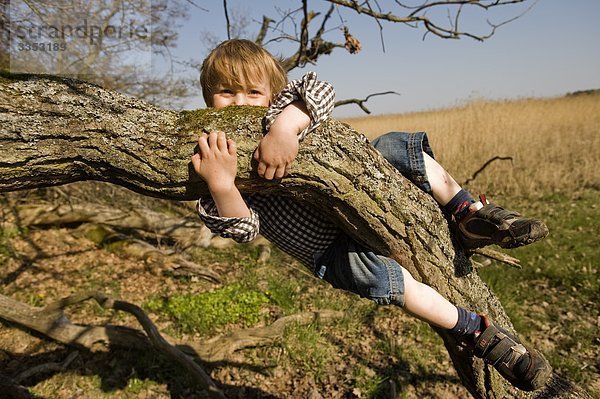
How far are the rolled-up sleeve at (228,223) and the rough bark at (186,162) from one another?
0.46 feet

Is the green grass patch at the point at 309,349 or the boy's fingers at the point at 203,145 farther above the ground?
the boy's fingers at the point at 203,145

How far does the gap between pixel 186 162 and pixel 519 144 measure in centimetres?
1043

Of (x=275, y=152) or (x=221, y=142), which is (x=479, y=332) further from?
(x=221, y=142)

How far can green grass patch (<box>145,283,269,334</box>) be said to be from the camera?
4.13 m

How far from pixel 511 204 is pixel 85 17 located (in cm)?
784

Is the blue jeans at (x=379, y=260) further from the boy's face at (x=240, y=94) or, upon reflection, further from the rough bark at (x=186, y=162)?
the boy's face at (x=240, y=94)

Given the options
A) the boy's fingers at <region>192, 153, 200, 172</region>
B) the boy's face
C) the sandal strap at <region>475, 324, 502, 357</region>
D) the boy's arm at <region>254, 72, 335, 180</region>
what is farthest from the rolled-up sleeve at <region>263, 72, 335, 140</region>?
the sandal strap at <region>475, 324, 502, 357</region>

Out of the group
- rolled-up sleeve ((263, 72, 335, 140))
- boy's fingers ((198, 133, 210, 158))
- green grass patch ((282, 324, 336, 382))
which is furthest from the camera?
green grass patch ((282, 324, 336, 382))

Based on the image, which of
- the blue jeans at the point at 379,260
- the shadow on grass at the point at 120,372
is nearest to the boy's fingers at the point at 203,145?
the blue jeans at the point at 379,260

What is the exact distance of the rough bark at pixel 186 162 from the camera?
1.12 meters

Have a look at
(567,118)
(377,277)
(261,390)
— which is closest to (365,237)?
(377,277)

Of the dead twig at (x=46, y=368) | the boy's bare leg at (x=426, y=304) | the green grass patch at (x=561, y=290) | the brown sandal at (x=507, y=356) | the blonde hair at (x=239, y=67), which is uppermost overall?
the blonde hair at (x=239, y=67)

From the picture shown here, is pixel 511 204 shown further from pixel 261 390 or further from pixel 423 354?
pixel 261 390

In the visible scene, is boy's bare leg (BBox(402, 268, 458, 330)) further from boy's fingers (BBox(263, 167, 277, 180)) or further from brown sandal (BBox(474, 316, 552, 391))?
boy's fingers (BBox(263, 167, 277, 180))
